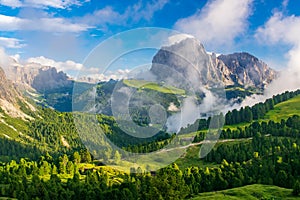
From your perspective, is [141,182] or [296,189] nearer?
[296,189]

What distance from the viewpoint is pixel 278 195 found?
88.5 meters

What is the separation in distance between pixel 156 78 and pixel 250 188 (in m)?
71.0

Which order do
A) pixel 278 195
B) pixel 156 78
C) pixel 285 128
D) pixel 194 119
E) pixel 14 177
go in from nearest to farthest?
pixel 156 78
pixel 194 119
pixel 278 195
pixel 14 177
pixel 285 128

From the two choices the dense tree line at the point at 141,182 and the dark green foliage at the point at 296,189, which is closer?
the dark green foliage at the point at 296,189

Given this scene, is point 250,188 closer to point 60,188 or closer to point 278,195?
point 278,195

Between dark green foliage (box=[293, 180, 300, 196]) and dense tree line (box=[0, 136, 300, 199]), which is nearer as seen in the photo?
dark green foliage (box=[293, 180, 300, 196])

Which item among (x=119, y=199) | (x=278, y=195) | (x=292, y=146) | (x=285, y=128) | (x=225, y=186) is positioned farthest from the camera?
(x=285, y=128)

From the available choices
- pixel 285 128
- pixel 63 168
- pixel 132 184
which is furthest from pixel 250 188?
pixel 285 128

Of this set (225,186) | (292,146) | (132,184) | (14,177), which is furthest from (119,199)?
(292,146)

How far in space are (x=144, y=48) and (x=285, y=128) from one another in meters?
181

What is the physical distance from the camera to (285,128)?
194375 mm

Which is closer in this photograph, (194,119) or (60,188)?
(194,119)

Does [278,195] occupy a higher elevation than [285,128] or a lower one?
lower

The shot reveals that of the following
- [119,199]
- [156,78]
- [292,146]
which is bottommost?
[119,199]
